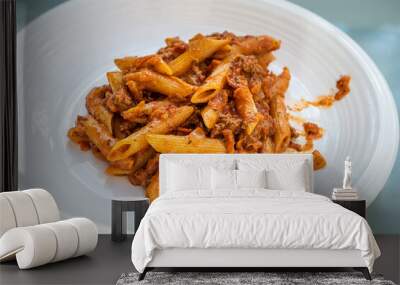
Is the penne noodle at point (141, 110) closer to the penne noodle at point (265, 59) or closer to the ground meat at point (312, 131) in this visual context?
the penne noodle at point (265, 59)

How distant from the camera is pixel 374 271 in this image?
16.2ft

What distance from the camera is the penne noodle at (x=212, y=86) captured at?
654 cm

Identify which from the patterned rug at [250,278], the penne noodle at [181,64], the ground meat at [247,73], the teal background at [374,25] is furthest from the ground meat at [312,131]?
the patterned rug at [250,278]

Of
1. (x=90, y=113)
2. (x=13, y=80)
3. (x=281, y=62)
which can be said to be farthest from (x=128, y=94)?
(x=281, y=62)

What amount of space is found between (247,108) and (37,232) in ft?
8.47

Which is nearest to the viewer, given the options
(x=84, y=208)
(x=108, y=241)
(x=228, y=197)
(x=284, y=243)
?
(x=284, y=243)

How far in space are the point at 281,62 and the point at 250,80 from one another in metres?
0.38

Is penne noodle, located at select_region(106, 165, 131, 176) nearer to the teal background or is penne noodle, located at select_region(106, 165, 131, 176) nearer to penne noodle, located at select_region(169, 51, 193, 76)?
penne noodle, located at select_region(169, 51, 193, 76)

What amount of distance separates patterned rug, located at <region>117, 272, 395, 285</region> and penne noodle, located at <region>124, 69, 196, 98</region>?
2.28 m

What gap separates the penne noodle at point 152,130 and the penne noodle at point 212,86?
15 centimetres

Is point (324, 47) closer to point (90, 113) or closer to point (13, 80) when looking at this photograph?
point (90, 113)

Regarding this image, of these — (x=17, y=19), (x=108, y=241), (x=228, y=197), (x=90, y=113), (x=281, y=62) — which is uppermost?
(x=17, y=19)

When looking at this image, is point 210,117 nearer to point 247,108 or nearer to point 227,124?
point 227,124

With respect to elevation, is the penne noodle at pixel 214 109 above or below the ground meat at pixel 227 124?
above
